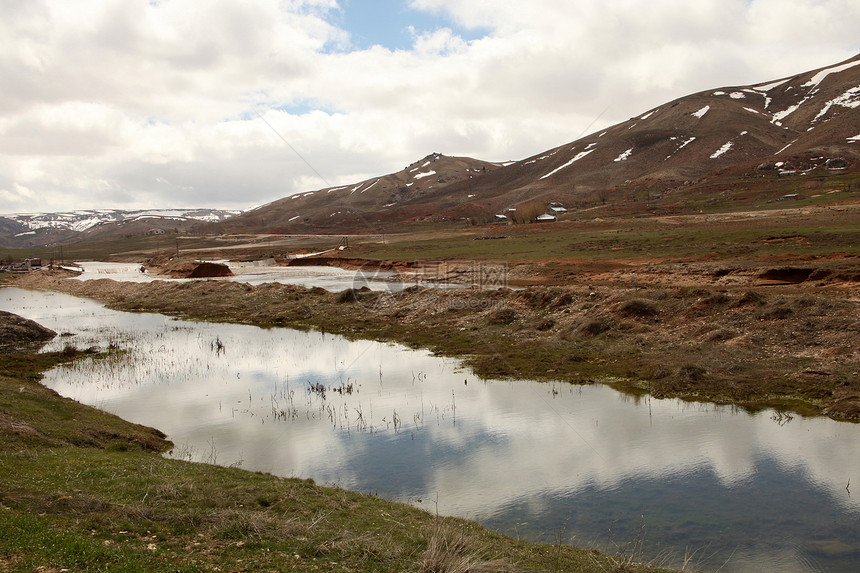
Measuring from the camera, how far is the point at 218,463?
48.0ft

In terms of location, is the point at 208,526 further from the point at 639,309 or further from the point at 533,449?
the point at 639,309

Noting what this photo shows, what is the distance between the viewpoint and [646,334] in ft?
86.8

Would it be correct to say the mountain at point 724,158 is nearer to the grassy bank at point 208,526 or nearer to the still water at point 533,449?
the still water at point 533,449

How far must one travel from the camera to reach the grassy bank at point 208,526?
7.77 metres

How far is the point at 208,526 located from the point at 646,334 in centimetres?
2186

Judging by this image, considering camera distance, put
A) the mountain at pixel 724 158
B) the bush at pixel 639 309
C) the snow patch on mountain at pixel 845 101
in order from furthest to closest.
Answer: the snow patch on mountain at pixel 845 101 < the mountain at pixel 724 158 < the bush at pixel 639 309

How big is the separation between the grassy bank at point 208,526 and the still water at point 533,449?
1.60m

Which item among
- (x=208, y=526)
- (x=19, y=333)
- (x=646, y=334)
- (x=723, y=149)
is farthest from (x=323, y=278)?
(x=723, y=149)

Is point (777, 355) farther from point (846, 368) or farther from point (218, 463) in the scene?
point (218, 463)

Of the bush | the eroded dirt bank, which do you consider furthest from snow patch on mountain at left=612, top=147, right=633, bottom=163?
the bush

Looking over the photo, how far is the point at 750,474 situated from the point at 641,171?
178 metres

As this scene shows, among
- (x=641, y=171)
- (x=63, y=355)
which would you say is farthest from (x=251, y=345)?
(x=641, y=171)

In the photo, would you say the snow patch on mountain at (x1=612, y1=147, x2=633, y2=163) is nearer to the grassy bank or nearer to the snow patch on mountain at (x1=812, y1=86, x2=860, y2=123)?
the snow patch on mountain at (x1=812, y1=86, x2=860, y2=123)

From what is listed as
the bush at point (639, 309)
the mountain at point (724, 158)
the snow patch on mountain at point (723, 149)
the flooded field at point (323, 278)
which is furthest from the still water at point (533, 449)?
the snow patch on mountain at point (723, 149)
